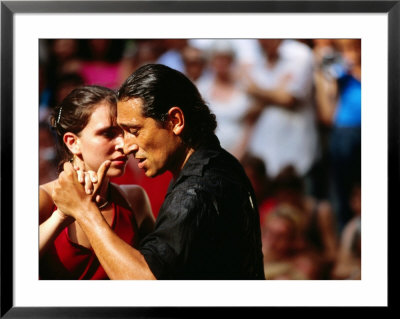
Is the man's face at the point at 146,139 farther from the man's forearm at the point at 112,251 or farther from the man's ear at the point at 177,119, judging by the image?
the man's forearm at the point at 112,251

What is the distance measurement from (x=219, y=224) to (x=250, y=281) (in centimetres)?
24

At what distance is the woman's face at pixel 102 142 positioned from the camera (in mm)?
2209

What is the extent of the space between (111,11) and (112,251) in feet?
2.87

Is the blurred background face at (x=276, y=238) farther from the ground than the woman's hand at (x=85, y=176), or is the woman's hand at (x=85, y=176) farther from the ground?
the woman's hand at (x=85, y=176)

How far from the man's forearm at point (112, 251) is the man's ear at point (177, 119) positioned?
423mm

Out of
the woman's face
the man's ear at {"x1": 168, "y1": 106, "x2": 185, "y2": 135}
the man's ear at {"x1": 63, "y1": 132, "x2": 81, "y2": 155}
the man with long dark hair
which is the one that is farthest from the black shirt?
the man's ear at {"x1": 63, "y1": 132, "x2": 81, "y2": 155}

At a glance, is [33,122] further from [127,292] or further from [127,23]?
[127,292]

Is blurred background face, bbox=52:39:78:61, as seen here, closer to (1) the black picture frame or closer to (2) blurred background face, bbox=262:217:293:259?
(1) the black picture frame

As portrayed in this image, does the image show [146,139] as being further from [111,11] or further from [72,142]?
[111,11]

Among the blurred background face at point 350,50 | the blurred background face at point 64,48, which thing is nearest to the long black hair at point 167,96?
the blurred background face at point 64,48

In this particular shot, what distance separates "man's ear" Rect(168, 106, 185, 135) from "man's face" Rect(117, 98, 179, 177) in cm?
2

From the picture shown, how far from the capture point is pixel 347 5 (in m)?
2.19

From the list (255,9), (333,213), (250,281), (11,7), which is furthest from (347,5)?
(11,7)

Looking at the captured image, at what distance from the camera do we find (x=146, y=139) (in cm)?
222
